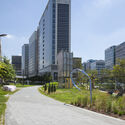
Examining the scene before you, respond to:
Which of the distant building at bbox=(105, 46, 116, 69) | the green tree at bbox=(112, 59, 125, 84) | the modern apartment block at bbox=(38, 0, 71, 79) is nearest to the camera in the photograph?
the green tree at bbox=(112, 59, 125, 84)

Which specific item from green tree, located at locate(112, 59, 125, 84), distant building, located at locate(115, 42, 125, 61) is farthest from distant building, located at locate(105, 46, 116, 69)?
green tree, located at locate(112, 59, 125, 84)

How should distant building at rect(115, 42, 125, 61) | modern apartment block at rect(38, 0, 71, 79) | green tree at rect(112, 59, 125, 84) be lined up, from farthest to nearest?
distant building at rect(115, 42, 125, 61) → modern apartment block at rect(38, 0, 71, 79) → green tree at rect(112, 59, 125, 84)

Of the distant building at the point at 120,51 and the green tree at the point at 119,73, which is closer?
the green tree at the point at 119,73

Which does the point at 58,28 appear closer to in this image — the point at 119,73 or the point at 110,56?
the point at 110,56

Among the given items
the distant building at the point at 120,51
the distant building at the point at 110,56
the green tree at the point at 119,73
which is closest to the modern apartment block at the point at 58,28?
the distant building at the point at 120,51

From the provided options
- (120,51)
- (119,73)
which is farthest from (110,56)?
(119,73)

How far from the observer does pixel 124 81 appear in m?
17.3

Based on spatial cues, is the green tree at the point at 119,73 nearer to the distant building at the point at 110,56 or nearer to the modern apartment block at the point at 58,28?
the modern apartment block at the point at 58,28

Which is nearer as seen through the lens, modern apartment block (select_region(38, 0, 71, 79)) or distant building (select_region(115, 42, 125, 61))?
modern apartment block (select_region(38, 0, 71, 79))

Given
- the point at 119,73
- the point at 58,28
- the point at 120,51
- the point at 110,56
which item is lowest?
the point at 119,73

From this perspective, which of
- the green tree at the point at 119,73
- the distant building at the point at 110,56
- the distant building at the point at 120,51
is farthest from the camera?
the distant building at the point at 110,56

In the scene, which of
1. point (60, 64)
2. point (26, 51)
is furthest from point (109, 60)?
point (60, 64)

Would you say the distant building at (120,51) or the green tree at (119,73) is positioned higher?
the distant building at (120,51)

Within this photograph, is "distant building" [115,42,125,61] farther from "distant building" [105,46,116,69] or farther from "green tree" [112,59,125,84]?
"green tree" [112,59,125,84]
